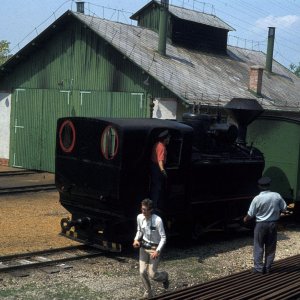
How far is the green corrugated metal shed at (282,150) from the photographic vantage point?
50.7 feet

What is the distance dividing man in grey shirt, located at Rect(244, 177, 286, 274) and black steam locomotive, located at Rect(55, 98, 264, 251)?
1.82 metres

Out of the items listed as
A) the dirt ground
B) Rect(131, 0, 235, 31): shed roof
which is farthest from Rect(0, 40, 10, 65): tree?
the dirt ground

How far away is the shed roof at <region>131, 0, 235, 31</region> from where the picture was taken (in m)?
31.2

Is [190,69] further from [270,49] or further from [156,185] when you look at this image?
[156,185]

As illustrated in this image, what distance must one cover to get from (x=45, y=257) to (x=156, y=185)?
248cm

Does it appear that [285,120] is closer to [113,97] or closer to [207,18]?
[113,97]

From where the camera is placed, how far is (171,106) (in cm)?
2270

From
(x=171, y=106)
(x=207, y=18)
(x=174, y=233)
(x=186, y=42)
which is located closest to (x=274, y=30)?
(x=207, y=18)

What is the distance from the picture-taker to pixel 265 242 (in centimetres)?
1049

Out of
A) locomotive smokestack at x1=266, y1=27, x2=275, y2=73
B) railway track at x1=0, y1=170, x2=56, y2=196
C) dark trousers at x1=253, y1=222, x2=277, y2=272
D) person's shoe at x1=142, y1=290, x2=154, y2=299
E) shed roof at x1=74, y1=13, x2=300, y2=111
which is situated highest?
locomotive smokestack at x1=266, y1=27, x2=275, y2=73

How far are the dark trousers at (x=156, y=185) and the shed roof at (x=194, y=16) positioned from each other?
20819 millimetres

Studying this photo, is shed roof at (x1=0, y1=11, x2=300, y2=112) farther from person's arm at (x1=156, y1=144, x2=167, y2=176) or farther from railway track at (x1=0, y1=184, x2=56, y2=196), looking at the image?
person's arm at (x1=156, y1=144, x2=167, y2=176)

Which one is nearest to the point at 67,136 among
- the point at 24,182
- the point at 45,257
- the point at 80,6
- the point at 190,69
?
the point at 45,257

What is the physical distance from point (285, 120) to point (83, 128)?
6.78 m
